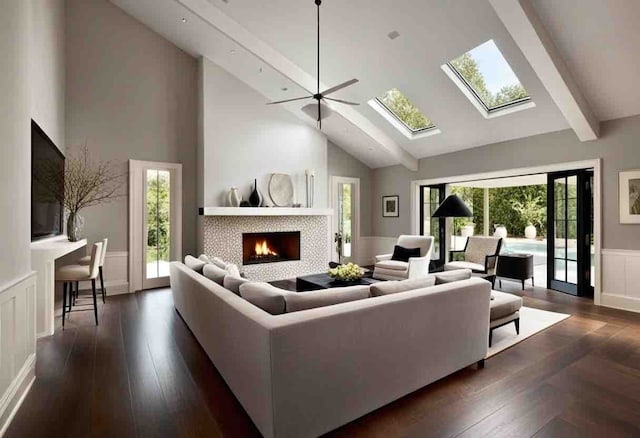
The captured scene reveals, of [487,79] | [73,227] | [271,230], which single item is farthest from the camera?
[271,230]

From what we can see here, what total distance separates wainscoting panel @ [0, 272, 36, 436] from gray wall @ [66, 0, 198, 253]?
3.37 m

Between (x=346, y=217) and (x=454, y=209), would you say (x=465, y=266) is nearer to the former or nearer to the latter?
(x=454, y=209)

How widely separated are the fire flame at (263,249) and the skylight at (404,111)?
363 cm

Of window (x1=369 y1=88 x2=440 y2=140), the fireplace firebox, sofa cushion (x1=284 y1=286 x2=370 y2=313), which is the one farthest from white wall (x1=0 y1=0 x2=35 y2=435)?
→ window (x1=369 y1=88 x2=440 y2=140)

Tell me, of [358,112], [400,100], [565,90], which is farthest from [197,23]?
[565,90]

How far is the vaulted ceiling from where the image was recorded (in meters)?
3.86

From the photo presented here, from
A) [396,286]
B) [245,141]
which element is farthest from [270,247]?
[396,286]

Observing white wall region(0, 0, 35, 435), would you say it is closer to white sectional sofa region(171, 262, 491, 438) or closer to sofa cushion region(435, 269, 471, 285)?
white sectional sofa region(171, 262, 491, 438)

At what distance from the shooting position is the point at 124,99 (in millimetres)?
5777

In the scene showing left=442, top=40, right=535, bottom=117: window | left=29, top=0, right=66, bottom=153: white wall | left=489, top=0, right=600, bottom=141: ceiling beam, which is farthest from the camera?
left=442, top=40, right=535, bottom=117: window

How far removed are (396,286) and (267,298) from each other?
38.8 inches

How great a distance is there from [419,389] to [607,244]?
4217 mm

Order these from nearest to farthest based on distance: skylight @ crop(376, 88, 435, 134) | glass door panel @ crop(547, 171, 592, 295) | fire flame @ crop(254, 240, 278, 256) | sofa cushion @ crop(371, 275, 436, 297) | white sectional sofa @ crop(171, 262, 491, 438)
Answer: white sectional sofa @ crop(171, 262, 491, 438)
sofa cushion @ crop(371, 275, 436, 297)
glass door panel @ crop(547, 171, 592, 295)
skylight @ crop(376, 88, 435, 134)
fire flame @ crop(254, 240, 278, 256)

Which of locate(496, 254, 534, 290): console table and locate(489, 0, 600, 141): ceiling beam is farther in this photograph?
locate(496, 254, 534, 290): console table
